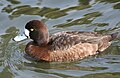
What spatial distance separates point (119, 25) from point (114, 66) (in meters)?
1.74

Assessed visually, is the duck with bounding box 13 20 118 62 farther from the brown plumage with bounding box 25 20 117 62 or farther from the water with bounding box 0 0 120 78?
the water with bounding box 0 0 120 78

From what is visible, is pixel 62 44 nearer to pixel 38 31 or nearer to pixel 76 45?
pixel 76 45

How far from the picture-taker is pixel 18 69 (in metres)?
8.47

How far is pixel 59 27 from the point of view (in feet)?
33.1

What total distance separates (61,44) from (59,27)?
1.42 meters

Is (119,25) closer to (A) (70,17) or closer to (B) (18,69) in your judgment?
(A) (70,17)

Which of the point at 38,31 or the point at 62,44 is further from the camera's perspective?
the point at 38,31

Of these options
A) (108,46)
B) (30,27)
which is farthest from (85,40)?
(30,27)

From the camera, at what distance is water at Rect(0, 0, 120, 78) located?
8.23 m

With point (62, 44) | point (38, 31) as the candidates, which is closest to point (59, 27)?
point (38, 31)

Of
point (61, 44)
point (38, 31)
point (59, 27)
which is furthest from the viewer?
point (59, 27)

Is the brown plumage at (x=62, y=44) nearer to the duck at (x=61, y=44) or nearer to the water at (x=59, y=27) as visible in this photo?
the duck at (x=61, y=44)

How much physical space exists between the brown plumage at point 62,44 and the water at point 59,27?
0.50ft

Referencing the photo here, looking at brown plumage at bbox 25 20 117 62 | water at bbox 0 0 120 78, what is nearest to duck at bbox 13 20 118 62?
brown plumage at bbox 25 20 117 62
